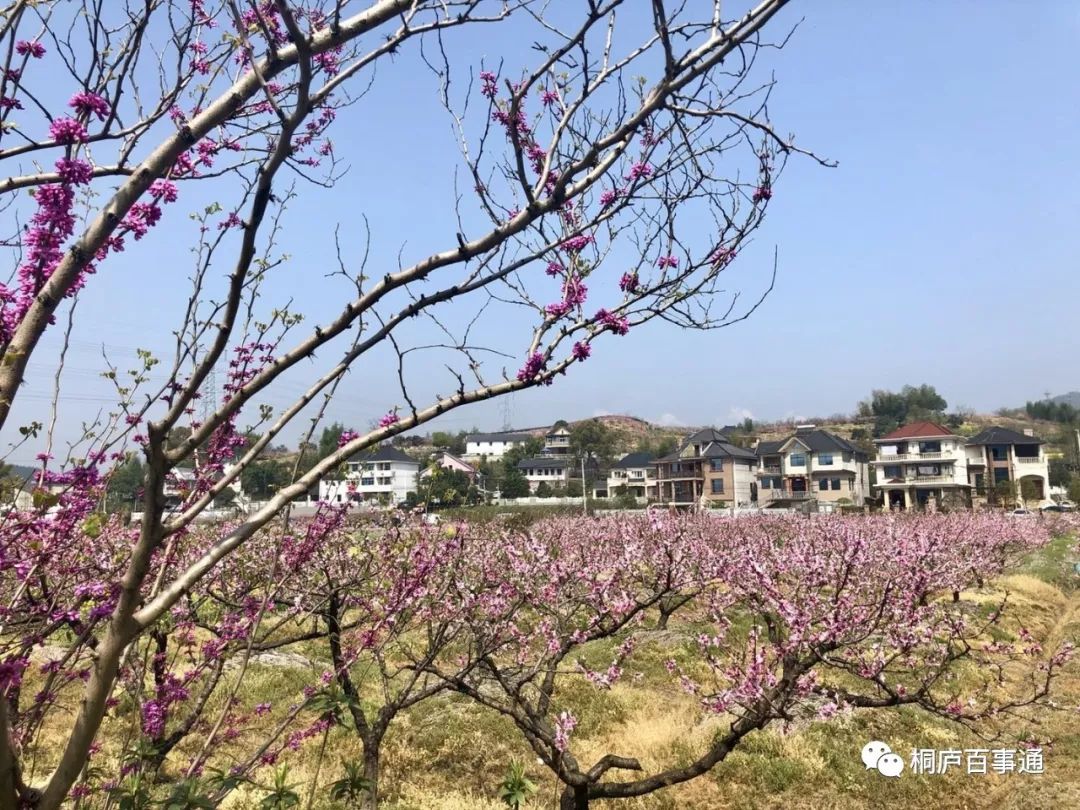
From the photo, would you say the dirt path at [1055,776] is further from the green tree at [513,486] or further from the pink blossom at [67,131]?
the green tree at [513,486]

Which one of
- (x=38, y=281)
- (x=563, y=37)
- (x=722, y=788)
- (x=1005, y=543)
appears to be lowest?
(x=722, y=788)

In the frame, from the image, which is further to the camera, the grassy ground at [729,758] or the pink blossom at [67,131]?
the grassy ground at [729,758]

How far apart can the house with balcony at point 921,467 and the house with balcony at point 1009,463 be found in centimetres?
163

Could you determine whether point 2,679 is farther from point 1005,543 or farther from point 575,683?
point 1005,543

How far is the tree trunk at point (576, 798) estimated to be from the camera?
6434 millimetres

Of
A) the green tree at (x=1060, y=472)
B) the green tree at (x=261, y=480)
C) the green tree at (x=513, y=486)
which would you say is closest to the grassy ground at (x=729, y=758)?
the green tree at (x=261, y=480)

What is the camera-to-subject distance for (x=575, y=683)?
12.8 metres

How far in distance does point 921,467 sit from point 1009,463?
8.73 meters

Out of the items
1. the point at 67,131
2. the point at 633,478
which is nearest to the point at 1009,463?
the point at 633,478

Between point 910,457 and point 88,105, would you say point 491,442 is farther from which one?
point 88,105

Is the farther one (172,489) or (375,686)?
(375,686)

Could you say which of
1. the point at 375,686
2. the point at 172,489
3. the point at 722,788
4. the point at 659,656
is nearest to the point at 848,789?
the point at 722,788

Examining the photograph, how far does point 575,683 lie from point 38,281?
11.8 meters

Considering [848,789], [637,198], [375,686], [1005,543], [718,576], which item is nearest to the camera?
[637,198]
